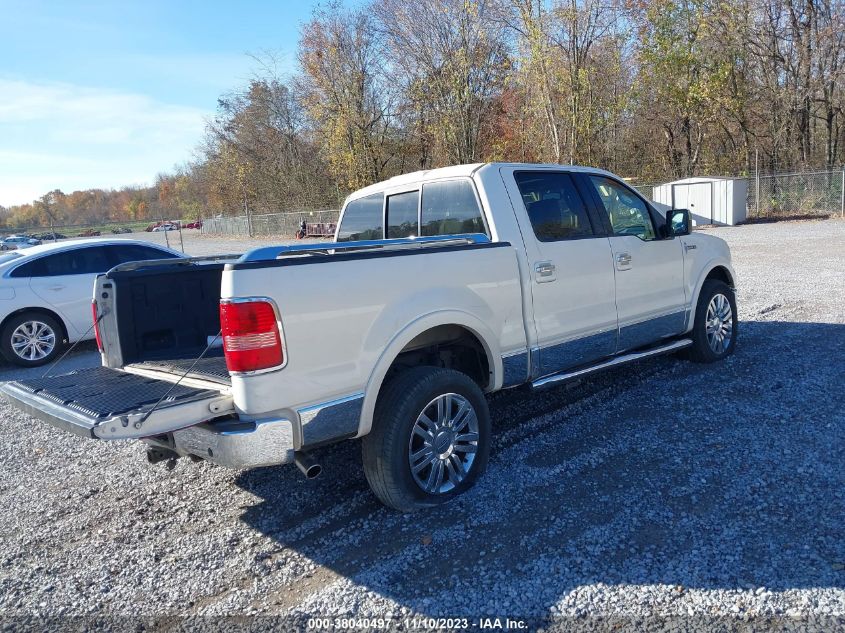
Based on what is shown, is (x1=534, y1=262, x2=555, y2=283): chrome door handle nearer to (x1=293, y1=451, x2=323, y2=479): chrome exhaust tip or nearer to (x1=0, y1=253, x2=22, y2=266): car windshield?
(x1=293, y1=451, x2=323, y2=479): chrome exhaust tip

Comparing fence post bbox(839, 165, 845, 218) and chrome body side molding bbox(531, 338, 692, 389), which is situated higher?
fence post bbox(839, 165, 845, 218)

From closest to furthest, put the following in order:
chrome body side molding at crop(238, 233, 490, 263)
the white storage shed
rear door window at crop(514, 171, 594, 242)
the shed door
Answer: chrome body side molding at crop(238, 233, 490, 263), rear door window at crop(514, 171, 594, 242), the white storage shed, the shed door

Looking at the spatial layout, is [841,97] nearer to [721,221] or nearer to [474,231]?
[721,221]

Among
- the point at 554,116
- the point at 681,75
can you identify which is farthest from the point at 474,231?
the point at 681,75

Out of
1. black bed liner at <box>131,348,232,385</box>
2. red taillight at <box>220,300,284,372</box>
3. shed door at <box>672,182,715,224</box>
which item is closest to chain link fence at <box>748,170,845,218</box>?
shed door at <box>672,182,715,224</box>

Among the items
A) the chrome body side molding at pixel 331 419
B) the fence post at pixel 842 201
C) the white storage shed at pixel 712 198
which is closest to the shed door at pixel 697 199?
the white storage shed at pixel 712 198

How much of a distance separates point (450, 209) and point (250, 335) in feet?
7.36

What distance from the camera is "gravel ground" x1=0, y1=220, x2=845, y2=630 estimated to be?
9.82 ft

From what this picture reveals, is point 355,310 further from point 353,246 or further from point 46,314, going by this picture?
point 46,314

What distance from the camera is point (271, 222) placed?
45562mm

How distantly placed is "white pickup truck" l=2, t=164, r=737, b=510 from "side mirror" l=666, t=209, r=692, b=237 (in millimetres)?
18

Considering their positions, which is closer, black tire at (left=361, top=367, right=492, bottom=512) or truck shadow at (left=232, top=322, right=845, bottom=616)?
truck shadow at (left=232, top=322, right=845, bottom=616)

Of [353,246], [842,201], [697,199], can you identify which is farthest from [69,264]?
[842,201]

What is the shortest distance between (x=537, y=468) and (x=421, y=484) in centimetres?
91
